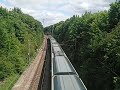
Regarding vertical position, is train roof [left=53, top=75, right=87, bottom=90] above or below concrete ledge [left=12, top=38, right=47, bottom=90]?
above

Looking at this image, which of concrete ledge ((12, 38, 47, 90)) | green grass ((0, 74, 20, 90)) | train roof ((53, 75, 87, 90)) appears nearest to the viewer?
train roof ((53, 75, 87, 90))

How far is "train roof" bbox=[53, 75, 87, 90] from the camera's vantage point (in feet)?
68.2

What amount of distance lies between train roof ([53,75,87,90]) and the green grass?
14117mm

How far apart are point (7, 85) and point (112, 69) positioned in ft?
55.6

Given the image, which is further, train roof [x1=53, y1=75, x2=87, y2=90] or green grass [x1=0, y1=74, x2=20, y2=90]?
green grass [x1=0, y1=74, x2=20, y2=90]

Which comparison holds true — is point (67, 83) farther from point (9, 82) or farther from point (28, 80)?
point (28, 80)

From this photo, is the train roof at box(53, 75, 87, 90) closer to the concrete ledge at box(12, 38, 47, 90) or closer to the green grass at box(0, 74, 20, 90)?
the concrete ledge at box(12, 38, 47, 90)

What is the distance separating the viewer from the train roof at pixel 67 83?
20.8m

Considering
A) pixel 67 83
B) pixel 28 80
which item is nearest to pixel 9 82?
pixel 28 80

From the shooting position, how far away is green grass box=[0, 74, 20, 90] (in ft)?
122

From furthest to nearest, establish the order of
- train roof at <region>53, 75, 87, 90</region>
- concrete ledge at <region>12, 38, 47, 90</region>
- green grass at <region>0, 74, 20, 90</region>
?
concrete ledge at <region>12, 38, 47, 90</region> < green grass at <region>0, 74, 20, 90</region> < train roof at <region>53, 75, 87, 90</region>

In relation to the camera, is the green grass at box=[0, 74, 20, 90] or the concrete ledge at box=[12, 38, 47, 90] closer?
the green grass at box=[0, 74, 20, 90]

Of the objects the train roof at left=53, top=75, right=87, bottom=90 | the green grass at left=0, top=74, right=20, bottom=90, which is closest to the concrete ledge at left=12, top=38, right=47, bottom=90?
the green grass at left=0, top=74, right=20, bottom=90

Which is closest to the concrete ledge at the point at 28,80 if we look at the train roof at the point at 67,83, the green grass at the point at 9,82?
the green grass at the point at 9,82
